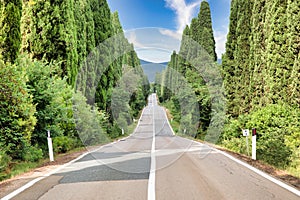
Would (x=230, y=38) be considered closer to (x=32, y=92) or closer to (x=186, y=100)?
(x=186, y=100)

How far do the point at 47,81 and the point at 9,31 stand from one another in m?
2.31

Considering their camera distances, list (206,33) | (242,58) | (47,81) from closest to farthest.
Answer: (47,81) → (242,58) → (206,33)

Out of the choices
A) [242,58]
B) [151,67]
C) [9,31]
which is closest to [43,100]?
[9,31]

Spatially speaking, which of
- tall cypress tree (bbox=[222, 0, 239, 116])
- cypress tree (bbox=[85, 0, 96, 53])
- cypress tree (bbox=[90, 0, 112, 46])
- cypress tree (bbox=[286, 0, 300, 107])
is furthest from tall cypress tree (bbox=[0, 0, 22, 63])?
cypress tree (bbox=[90, 0, 112, 46])

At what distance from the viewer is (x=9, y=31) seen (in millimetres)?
10656

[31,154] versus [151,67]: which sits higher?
[151,67]

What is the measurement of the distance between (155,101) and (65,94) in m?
58.2

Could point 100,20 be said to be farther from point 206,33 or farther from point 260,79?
point 260,79

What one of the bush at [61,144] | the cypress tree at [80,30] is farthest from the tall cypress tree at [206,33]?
the bush at [61,144]

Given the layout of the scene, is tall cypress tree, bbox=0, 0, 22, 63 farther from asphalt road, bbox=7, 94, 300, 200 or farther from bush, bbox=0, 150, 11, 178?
asphalt road, bbox=7, 94, 300, 200

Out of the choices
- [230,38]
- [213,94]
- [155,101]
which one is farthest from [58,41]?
[155,101]

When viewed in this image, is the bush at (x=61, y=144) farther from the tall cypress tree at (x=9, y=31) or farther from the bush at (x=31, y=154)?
the tall cypress tree at (x=9, y=31)

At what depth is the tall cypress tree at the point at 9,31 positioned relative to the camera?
34.1 feet

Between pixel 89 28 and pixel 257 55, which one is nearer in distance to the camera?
pixel 257 55
